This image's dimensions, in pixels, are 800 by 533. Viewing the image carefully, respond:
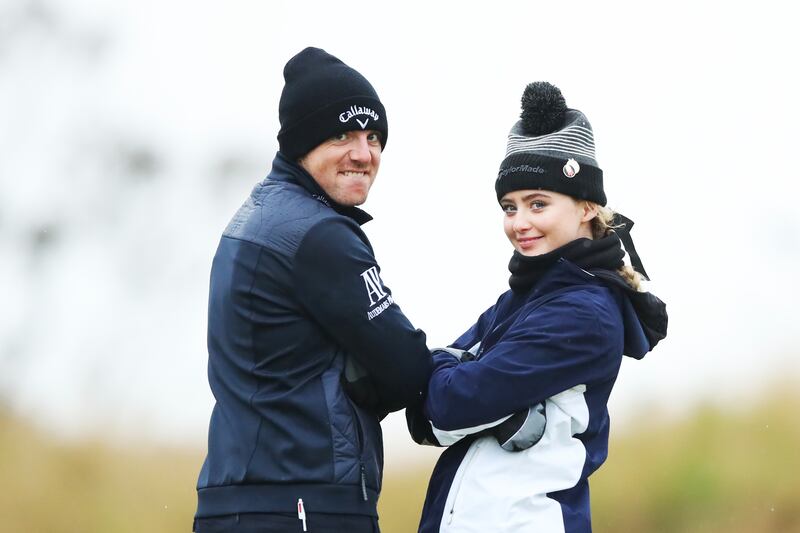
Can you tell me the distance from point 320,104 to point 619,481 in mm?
1988

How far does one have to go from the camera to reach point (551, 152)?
95.7 inches

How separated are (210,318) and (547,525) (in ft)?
2.36

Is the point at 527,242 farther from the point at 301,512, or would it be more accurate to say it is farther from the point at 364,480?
the point at 301,512

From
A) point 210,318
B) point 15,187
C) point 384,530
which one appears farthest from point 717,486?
point 15,187

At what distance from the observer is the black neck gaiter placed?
2412 mm

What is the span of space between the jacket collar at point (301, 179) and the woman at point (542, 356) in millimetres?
305

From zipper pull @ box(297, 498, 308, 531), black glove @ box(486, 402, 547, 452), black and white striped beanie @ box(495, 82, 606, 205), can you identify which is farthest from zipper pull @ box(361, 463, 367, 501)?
black and white striped beanie @ box(495, 82, 606, 205)

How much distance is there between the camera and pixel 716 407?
3975mm

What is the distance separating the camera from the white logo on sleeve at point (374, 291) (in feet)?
7.53

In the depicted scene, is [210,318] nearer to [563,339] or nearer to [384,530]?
[563,339]

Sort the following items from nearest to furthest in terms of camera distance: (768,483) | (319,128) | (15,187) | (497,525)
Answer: (497,525), (319,128), (768,483), (15,187)

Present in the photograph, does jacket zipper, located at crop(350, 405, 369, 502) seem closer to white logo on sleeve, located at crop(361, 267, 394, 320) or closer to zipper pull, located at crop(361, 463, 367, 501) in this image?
zipper pull, located at crop(361, 463, 367, 501)

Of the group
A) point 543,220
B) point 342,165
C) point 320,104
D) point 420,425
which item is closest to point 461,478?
point 420,425

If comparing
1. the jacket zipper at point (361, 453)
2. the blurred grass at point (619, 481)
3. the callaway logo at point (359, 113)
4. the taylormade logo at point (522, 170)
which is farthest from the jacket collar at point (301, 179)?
the blurred grass at point (619, 481)
